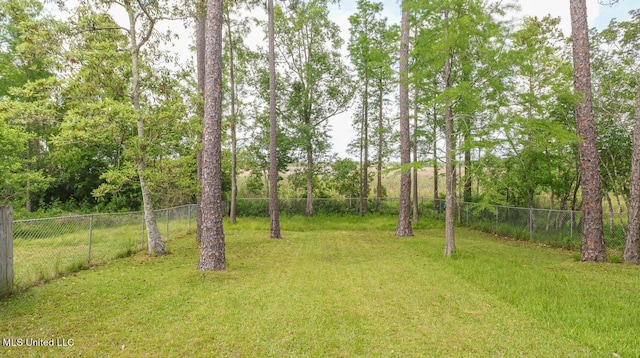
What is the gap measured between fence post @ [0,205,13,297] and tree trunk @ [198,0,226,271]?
2880 mm

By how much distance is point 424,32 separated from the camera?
7668 millimetres

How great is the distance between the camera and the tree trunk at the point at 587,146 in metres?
7.12

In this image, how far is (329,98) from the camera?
17688mm

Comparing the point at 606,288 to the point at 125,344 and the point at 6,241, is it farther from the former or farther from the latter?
the point at 6,241

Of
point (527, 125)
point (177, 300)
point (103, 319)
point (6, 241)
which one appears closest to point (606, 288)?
point (527, 125)

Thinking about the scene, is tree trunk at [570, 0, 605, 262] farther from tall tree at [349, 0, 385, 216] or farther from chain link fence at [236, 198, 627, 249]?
tall tree at [349, 0, 385, 216]

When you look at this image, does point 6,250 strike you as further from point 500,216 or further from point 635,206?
point 500,216

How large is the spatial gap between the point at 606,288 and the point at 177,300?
7046 mm

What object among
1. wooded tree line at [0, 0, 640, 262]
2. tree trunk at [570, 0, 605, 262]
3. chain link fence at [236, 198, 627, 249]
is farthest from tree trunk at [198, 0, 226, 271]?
tree trunk at [570, 0, 605, 262]

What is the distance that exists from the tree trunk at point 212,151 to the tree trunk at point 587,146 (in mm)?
8288

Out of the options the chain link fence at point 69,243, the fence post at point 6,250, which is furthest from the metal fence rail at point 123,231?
the fence post at point 6,250

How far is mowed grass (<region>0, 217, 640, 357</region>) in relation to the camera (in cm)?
329

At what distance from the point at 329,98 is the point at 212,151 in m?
12.4
